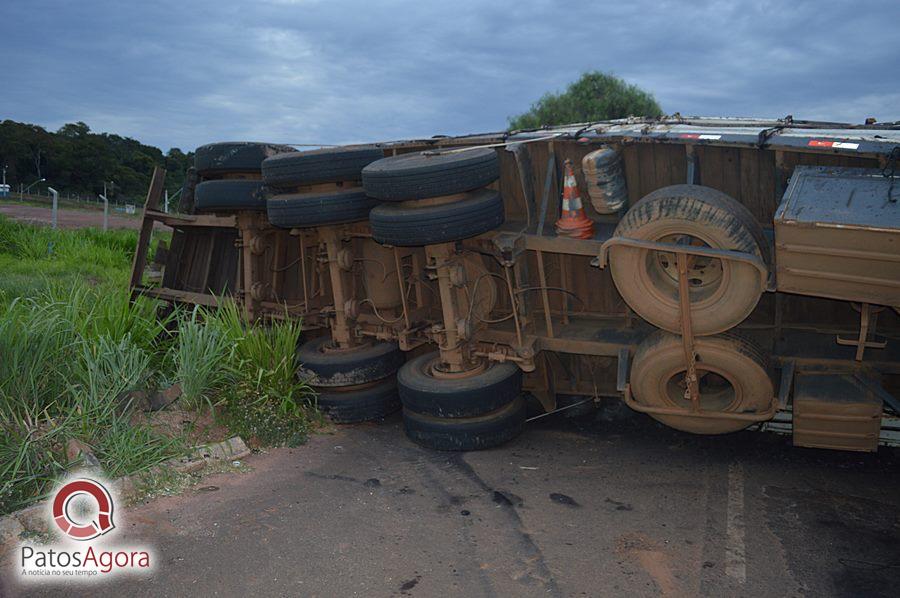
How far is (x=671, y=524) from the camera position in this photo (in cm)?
431

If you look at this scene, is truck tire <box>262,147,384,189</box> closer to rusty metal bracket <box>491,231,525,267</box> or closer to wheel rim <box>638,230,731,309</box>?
rusty metal bracket <box>491,231,525,267</box>

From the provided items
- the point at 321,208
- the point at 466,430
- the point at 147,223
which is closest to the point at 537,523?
the point at 466,430

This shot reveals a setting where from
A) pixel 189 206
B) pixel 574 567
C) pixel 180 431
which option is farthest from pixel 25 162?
pixel 574 567

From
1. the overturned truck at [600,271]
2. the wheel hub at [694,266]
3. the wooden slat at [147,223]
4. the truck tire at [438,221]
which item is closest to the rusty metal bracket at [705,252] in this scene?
the overturned truck at [600,271]

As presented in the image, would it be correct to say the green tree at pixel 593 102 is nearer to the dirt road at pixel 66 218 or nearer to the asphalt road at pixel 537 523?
the dirt road at pixel 66 218

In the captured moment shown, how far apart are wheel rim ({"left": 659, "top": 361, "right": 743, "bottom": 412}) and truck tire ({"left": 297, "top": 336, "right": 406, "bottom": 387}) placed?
233 centimetres

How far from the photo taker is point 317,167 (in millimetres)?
5762

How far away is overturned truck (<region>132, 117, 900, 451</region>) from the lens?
4.48 m

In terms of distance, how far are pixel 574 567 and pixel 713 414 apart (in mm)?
1731

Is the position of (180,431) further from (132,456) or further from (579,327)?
(579,327)

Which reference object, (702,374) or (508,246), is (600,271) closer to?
(508,246)

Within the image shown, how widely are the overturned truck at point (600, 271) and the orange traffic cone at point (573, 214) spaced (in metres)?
0.02

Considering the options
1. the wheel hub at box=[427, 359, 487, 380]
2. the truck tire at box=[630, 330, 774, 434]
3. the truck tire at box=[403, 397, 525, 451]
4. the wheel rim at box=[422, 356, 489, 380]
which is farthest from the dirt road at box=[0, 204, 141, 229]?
the truck tire at box=[630, 330, 774, 434]

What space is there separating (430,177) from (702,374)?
232cm
